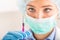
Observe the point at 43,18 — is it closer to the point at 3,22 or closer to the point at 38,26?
the point at 38,26

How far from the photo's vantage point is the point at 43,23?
0.94 metres

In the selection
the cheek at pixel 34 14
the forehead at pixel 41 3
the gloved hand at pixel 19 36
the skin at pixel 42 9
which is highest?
the forehead at pixel 41 3

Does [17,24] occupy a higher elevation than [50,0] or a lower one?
lower

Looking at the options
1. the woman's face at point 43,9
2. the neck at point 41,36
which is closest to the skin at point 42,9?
the woman's face at point 43,9

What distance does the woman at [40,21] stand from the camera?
94 centimetres

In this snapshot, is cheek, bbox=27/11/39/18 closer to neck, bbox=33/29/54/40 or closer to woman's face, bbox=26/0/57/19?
woman's face, bbox=26/0/57/19

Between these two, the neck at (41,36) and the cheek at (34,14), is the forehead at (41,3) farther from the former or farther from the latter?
the neck at (41,36)

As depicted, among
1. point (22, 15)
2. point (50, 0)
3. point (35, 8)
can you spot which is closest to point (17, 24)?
point (22, 15)

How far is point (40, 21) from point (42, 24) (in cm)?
3

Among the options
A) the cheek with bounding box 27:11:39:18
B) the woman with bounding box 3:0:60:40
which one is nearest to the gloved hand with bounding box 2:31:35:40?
the woman with bounding box 3:0:60:40

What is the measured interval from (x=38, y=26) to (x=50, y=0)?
191mm

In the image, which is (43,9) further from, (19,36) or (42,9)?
(19,36)

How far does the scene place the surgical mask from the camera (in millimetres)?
939

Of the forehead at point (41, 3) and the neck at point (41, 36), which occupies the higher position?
the forehead at point (41, 3)
